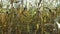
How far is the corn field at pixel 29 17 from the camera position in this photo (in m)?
1.54

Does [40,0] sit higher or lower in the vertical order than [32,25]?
higher

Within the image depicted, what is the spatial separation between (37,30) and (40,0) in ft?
0.93

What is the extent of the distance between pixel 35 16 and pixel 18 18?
157 millimetres

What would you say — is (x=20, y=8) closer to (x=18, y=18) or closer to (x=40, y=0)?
(x=18, y=18)

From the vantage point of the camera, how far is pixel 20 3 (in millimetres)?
1602


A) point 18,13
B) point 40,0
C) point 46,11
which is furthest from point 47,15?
point 18,13

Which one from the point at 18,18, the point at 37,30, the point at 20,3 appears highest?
the point at 20,3

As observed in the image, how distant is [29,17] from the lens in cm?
157

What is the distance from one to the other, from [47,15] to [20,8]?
0.84ft

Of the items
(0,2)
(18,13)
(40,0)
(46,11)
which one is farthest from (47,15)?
(0,2)

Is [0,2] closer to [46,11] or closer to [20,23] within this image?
[20,23]

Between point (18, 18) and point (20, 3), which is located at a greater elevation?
point (20, 3)

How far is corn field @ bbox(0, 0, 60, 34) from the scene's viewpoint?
1.54 metres

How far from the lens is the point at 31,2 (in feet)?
5.28
